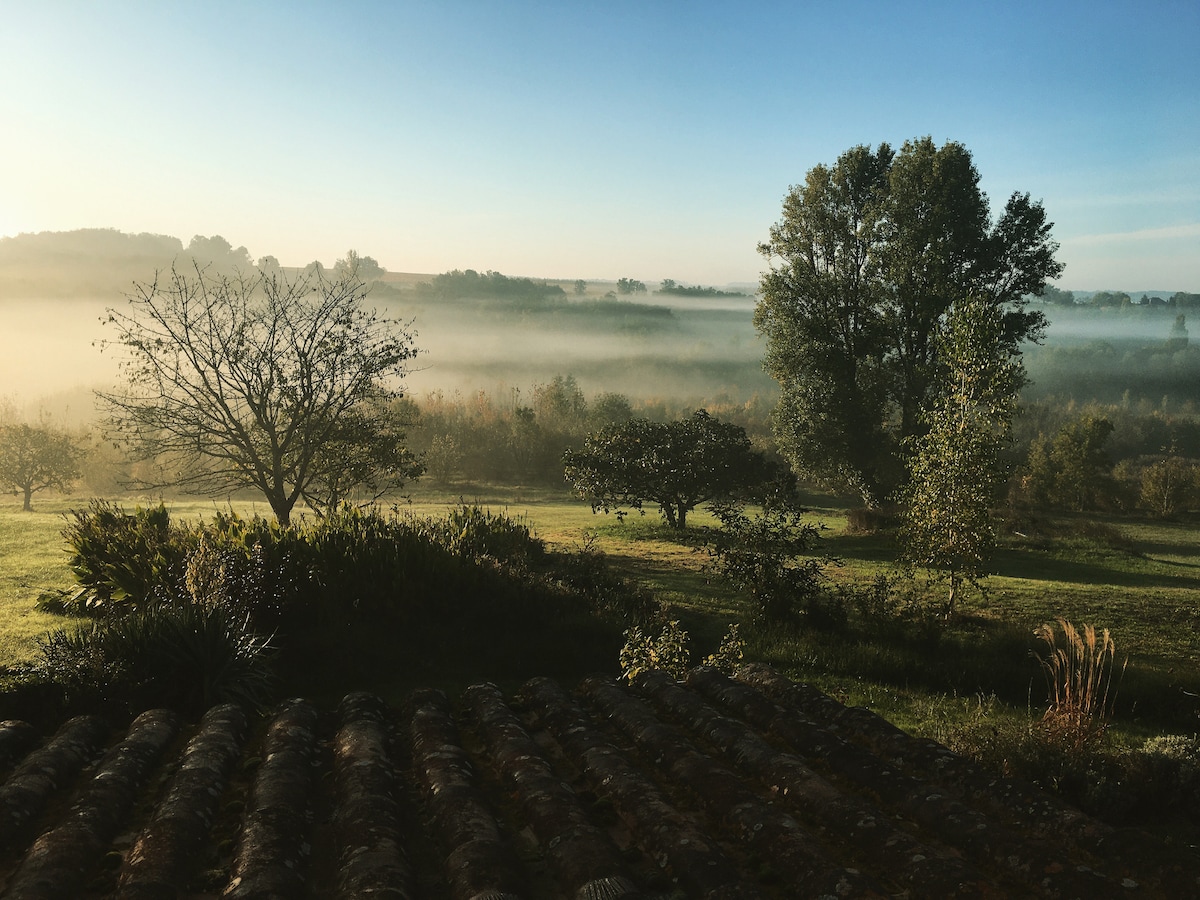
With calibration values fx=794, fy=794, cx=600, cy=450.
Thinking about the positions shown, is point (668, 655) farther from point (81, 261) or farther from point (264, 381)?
point (81, 261)

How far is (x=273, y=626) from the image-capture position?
480 inches

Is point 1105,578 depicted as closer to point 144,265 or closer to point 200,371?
point 200,371

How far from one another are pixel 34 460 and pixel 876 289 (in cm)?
3616

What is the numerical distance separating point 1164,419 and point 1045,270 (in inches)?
2156

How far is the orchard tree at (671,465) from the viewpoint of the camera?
28.6 m

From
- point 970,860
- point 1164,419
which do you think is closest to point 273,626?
point 970,860

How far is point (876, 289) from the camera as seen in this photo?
31.5 m

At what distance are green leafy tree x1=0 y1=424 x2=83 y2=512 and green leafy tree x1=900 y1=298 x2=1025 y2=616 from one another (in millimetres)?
34356

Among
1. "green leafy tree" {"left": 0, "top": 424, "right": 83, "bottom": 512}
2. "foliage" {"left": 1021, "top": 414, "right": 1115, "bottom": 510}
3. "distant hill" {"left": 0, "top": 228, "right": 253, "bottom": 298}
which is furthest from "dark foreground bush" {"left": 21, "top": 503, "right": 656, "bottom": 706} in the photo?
"distant hill" {"left": 0, "top": 228, "right": 253, "bottom": 298}

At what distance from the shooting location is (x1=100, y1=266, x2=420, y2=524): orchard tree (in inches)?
768

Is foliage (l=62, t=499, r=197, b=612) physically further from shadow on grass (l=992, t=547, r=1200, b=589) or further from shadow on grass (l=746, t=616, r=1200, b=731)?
shadow on grass (l=992, t=547, r=1200, b=589)

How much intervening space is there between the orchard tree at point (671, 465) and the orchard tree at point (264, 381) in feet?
29.5

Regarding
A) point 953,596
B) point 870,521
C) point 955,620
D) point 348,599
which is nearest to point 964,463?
point 953,596

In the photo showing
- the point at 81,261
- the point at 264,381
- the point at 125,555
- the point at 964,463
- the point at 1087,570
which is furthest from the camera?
the point at 81,261
